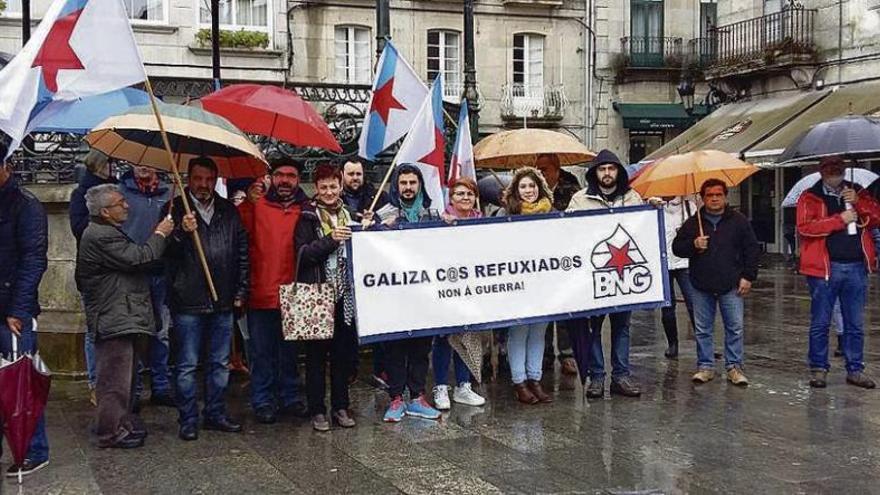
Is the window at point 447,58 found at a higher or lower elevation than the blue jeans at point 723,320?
higher

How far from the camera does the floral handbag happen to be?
6711mm

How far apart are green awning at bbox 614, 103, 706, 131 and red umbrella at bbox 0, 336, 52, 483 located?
24502 millimetres

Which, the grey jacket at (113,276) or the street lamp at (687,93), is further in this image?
the street lamp at (687,93)

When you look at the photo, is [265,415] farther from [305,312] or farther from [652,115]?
[652,115]

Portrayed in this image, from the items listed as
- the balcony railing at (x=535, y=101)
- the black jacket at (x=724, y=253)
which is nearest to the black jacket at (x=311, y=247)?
the black jacket at (x=724, y=253)

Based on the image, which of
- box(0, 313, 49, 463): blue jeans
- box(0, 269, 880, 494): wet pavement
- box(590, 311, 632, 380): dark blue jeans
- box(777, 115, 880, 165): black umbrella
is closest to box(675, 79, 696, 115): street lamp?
box(777, 115, 880, 165): black umbrella

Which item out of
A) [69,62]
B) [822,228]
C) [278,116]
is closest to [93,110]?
[278,116]

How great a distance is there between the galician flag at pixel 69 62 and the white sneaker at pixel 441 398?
3.16 meters

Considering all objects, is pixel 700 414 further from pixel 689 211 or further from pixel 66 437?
pixel 66 437

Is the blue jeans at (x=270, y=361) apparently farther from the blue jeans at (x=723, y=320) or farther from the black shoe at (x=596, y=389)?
the blue jeans at (x=723, y=320)

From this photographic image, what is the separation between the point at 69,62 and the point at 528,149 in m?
4.06

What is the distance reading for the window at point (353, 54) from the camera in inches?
1013

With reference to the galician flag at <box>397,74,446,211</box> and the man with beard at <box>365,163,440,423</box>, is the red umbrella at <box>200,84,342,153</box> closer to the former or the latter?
the galician flag at <box>397,74,446,211</box>

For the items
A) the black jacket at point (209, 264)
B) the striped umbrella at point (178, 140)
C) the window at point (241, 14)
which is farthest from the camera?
the window at point (241, 14)
